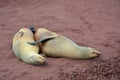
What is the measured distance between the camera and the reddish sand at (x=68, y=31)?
471 cm

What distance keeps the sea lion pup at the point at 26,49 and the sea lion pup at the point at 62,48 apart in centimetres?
14

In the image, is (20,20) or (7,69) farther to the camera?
(20,20)

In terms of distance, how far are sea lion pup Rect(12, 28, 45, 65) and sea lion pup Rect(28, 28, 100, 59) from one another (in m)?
0.14

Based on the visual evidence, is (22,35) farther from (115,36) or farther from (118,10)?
(118,10)

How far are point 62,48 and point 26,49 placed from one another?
577 mm

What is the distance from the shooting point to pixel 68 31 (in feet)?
21.0

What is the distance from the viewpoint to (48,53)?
533cm

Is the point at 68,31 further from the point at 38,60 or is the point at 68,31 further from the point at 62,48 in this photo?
the point at 38,60

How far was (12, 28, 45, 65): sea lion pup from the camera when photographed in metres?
4.93

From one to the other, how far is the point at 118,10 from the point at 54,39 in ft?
9.45

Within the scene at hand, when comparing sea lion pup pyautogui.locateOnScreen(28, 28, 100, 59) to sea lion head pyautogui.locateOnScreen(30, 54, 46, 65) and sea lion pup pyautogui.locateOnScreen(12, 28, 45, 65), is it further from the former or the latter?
sea lion head pyautogui.locateOnScreen(30, 54, 46, 65)

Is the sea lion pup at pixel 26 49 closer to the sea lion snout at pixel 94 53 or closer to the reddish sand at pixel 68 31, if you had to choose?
the reddish sand at pixel 68 31

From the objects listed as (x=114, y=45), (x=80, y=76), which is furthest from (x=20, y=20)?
(x=80, y=76)

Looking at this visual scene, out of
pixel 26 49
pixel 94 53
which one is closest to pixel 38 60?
pixel 26 49
